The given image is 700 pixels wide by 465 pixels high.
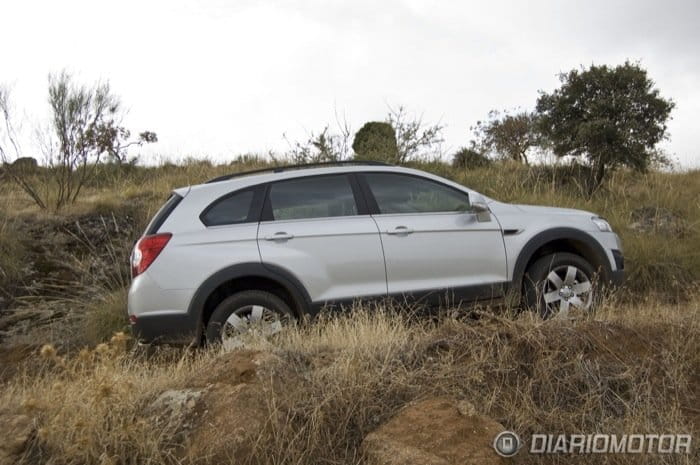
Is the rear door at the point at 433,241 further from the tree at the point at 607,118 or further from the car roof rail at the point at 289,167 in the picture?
the tree at the point at 607,118

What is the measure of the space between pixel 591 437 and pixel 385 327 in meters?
1.69

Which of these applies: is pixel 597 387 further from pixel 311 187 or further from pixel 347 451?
pixel 311 187

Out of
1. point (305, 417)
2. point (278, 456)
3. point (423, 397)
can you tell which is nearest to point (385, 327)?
point (423, 397)

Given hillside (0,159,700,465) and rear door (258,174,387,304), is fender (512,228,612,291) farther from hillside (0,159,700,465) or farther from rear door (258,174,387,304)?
rear door (258,174,387,304)

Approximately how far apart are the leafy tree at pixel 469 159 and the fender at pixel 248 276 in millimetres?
10290

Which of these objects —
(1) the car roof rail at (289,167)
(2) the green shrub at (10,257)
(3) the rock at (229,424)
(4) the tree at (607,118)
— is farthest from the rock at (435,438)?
(4) the tree at (607,118)

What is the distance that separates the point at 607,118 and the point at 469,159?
3166 millimetres

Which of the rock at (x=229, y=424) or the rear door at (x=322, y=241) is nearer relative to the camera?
the rock at (x=229, y=424)

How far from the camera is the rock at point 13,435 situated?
362cm

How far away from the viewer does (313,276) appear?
19.0 feet

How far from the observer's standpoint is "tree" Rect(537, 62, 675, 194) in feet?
45.7

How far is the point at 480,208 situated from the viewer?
629 centimetres

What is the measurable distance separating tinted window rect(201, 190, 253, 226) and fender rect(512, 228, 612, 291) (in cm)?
255

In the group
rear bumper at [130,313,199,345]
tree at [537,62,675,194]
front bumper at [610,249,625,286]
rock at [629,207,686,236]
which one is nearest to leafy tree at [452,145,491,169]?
tree at [537,62,675,194]
